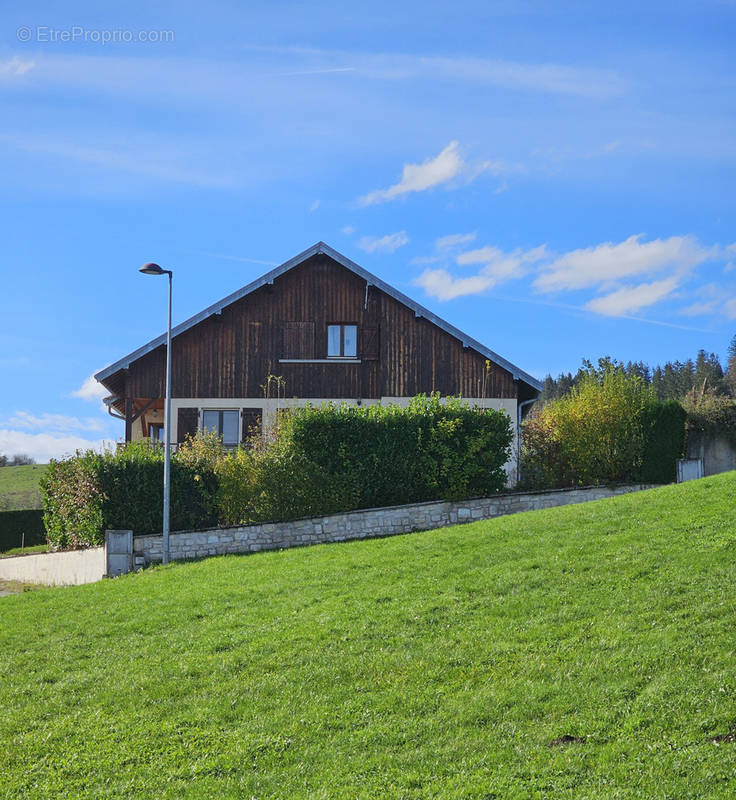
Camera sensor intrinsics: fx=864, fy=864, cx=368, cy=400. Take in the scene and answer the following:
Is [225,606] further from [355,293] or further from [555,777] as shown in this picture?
[355,293]

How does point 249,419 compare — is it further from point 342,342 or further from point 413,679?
point 413,679

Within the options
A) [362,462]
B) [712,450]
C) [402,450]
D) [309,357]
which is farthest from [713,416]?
[309,357]

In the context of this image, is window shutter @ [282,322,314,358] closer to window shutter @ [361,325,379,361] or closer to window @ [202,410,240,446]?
window shutter @ [361,325,379,361]

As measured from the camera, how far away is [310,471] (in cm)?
2164

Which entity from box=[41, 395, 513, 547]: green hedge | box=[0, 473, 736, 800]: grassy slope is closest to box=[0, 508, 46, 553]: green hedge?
box=[41, 395, 513, 547]: green hedge

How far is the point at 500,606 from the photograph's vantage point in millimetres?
11320

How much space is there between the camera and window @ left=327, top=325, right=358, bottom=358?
29906 millimetres

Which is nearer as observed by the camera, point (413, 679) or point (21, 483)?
point (413, 679)

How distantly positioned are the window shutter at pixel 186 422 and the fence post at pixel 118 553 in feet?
28.7

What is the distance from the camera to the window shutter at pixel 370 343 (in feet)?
97.4

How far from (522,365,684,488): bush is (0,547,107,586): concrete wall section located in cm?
1183

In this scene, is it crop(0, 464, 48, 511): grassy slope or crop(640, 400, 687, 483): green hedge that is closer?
crop(640, 400, 687, 483): green hedge

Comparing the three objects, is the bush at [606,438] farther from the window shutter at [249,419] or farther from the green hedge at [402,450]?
the window shutter at [249,419]

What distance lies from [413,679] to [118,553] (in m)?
12.7
